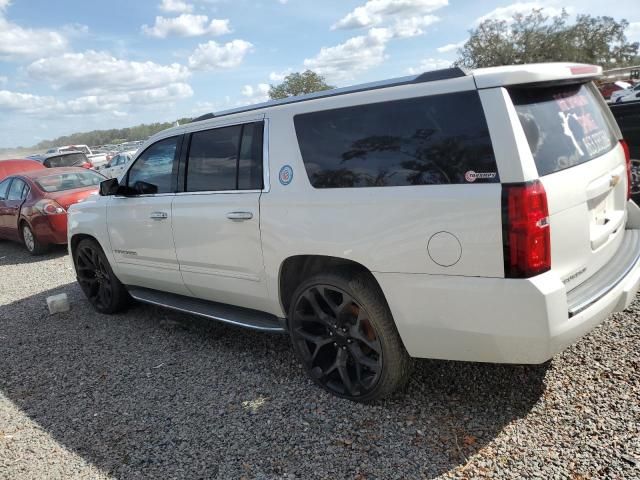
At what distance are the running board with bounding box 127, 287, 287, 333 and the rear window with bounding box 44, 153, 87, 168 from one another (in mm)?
13342

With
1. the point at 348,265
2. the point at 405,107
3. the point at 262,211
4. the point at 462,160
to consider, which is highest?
the point at 405,107

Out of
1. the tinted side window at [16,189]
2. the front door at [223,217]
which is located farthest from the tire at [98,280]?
the tinted side window at [16,189]

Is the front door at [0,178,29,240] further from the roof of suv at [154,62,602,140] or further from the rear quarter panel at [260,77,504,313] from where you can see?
A: the roof of suv at [154,62,602,140]

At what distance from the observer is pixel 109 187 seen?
187 inches

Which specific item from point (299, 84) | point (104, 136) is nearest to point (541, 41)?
point (299, 84)

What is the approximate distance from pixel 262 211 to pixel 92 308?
135 inches

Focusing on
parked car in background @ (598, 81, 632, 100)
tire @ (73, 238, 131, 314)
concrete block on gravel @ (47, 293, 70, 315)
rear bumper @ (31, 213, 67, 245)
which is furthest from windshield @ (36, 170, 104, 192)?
parked car in background @ (598, 81, 632, 100)

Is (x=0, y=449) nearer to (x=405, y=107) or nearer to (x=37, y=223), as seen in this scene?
(x=405, y=107)

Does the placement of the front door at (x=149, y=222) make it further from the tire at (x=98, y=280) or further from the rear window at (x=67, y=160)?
the rear window at (x=67, y=160)

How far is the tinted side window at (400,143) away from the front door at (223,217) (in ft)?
1.77

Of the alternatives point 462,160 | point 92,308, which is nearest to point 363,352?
point 462,160

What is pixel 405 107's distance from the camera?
276 cm

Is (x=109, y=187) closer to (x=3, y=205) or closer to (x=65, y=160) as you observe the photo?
(x=3, y=205)

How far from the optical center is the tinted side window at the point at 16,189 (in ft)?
32.7
